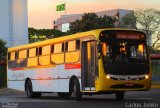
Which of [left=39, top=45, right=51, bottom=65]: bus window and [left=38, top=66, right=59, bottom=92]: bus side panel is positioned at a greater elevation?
[left=39, top=45, right=51, bottom=65]: bus window

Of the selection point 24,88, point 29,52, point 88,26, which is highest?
point 88,26

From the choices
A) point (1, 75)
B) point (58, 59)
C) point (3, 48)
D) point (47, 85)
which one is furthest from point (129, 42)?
point (3, 48)

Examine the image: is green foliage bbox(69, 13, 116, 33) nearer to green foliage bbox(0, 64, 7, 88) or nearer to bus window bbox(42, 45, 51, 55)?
green foliage bbox(0, 64, 7, 88)

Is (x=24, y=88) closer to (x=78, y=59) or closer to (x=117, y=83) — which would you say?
(x=78, y=59)

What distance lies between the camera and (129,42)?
22328 millimetres

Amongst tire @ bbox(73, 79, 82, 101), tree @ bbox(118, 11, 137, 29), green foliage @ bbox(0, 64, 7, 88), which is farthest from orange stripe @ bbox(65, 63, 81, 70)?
tree @ bbox(118, 11, 137, 29)

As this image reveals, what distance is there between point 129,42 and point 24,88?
9.97m

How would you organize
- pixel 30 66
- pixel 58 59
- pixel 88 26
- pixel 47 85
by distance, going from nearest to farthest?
pixel 58 59
pixel 47 85
pixel 30 66
pixel 88 26

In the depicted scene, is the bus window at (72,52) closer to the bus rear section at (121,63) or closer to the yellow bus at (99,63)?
the yellow bus at (99,63)

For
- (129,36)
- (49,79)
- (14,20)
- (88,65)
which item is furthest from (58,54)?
(14,20)

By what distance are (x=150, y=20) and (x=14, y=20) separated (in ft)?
86.3

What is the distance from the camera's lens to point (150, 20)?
351ft

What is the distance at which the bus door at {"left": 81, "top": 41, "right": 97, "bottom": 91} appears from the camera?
887 inches

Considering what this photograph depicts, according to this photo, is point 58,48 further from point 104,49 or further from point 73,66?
point 104,49
